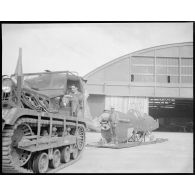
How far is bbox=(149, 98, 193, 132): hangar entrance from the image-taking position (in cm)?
672

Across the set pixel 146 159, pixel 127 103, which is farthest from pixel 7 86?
pixel 146 159

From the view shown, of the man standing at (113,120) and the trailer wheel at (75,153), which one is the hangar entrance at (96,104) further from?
the trailer wheel at (75,153)

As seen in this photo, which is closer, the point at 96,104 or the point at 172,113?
the point at 172,113

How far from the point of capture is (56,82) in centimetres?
650

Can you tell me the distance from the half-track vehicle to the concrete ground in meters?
0.40

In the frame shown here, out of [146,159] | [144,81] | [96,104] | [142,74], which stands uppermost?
[142,74]

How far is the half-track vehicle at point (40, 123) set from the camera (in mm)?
5024

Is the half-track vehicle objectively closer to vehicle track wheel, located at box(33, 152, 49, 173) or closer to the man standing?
vehicle track wheel, located at box(33, 152, 49, 173)

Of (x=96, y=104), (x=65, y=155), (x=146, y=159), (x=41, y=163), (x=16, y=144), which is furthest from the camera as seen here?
(x=96, y=104)

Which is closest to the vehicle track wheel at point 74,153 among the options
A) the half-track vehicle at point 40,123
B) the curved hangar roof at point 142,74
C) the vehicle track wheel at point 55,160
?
the half-track vehicle at point 40,123

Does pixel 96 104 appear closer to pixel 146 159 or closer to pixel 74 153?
pixel 74 153

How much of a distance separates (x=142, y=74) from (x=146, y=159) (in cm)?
210

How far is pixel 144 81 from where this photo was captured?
7.14 meters

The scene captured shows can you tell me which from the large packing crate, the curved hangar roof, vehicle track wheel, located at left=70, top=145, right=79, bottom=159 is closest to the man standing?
the large packing crate
